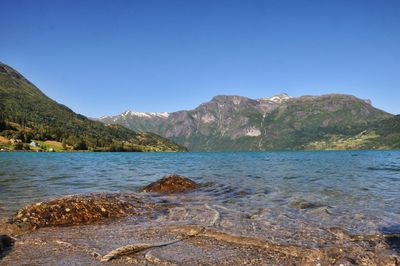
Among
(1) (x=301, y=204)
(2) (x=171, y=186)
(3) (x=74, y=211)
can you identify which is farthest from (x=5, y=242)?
(2) (x=171, y=186)

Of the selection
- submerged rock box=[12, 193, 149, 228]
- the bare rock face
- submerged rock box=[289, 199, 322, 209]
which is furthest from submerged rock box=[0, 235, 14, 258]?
the bare rock face

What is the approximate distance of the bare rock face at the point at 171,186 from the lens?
979 inches

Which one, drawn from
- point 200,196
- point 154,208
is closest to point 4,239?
point 154,208

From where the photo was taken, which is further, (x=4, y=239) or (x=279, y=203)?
(x=279, y=203)

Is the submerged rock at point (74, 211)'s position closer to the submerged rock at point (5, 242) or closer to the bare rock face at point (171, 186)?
the submerged rock at point (5, 242)

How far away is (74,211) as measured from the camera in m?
14.2

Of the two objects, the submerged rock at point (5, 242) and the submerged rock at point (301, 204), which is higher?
the submerged rock at point (5, 242)

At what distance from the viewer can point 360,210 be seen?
16734 mm

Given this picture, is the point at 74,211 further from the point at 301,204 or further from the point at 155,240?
the point at 301,204

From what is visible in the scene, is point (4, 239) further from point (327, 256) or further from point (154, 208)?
point (327, 256)

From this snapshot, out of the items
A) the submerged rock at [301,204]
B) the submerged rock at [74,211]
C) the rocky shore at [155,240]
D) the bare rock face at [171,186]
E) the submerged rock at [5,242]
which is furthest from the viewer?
the bare rock face at [171,186]

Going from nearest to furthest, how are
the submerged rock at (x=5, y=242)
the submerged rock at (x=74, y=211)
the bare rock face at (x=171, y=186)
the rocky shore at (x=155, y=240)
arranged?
the rocky shore at (x=155, y=240)
the submerged rock at (x=5, y=242)
the submerged rock at (x=74, y=211)
the bare rock face at (x=171, y=186)

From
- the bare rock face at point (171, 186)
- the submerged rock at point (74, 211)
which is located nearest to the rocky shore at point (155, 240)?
the submerged rock at point (74, 211)

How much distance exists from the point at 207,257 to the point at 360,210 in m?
10.8
